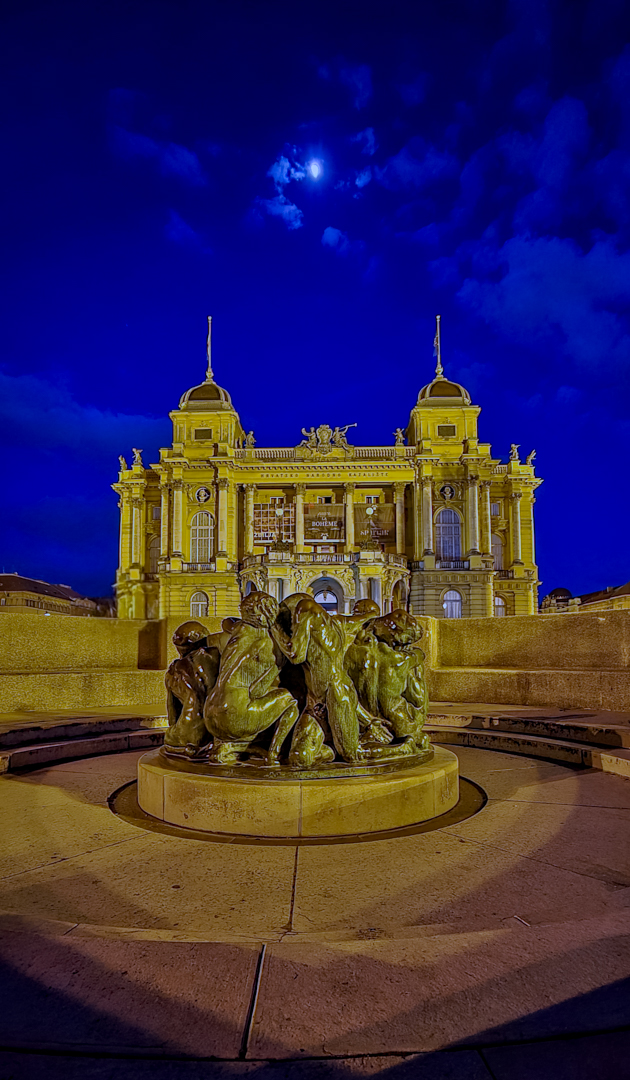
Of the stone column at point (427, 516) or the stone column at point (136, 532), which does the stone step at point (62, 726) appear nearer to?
the stone column at point (427, 516)

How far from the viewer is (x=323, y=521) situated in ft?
171

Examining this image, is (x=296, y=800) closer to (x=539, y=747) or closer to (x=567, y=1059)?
(x=567, y=1059)

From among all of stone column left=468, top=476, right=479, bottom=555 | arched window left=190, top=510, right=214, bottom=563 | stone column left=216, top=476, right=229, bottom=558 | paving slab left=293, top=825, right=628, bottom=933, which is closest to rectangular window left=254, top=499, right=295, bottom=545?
stone column left=216, top=476, right=229, bottom=558

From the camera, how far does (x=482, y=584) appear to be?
1874 inches

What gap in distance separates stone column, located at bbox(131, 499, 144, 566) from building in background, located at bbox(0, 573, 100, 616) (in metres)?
7.70

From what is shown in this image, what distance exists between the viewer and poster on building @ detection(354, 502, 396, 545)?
51594mm

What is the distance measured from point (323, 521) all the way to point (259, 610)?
155 ft

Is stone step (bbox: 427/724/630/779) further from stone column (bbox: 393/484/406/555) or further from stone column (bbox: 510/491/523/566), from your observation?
stone column (bbox: 510/491/523/566)

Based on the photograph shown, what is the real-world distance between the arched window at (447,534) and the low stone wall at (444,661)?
120ft

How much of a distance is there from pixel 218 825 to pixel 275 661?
49.6 inches

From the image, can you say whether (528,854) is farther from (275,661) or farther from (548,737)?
(548,737)

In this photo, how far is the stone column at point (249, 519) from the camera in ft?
166

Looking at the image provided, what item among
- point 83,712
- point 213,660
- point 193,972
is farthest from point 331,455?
point 193,972

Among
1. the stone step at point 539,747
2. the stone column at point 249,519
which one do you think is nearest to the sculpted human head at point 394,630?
the stone step at point 539,747
